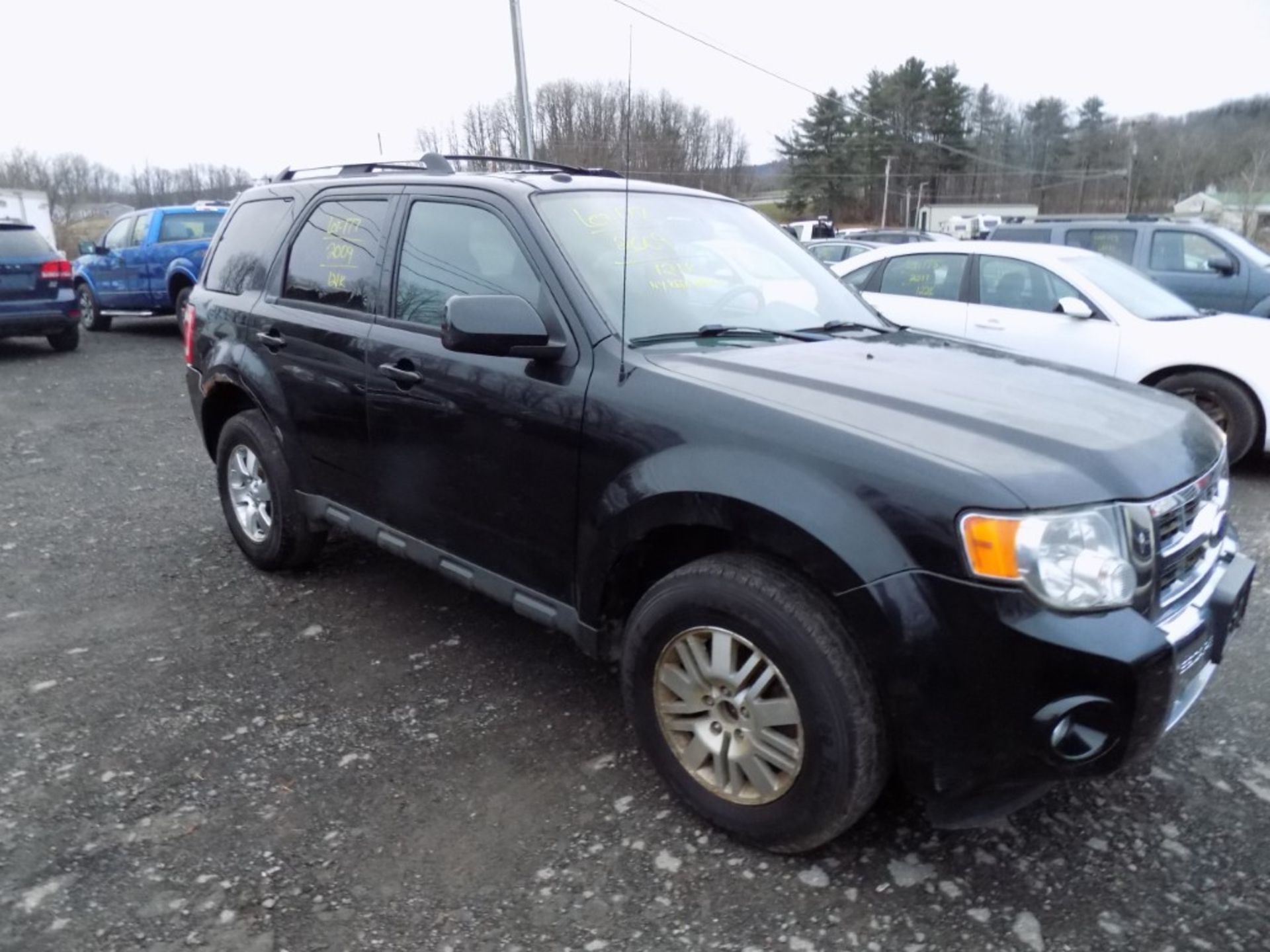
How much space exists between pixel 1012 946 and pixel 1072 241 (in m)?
9.52

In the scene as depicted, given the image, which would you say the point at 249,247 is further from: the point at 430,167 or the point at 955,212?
the point at 955,212

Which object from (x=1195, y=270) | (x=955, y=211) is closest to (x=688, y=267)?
(x=1195, y=270)

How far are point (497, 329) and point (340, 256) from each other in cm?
146

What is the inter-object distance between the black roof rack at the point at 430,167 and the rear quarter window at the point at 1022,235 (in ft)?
23.8

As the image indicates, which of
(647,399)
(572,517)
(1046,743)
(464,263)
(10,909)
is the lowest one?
(10,909)

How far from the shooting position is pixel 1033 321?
6.84 m

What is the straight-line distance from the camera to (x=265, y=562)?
458cm

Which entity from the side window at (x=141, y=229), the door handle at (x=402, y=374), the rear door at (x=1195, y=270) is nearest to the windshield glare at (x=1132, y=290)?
the rear door at (x=1195, y=270)

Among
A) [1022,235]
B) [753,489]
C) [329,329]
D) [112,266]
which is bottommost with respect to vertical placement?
[753,489]

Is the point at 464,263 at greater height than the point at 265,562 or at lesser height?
greater

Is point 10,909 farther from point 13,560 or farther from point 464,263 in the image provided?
point 13,560

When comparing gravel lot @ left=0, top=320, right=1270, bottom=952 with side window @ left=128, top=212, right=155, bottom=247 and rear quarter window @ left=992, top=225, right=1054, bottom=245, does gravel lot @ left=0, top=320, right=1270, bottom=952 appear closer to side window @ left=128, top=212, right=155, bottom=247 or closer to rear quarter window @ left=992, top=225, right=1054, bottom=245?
rear quarter window @ left=992, top=225, right=1054, bottom=245

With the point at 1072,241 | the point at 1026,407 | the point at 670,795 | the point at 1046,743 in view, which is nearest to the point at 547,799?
the point at 670,795

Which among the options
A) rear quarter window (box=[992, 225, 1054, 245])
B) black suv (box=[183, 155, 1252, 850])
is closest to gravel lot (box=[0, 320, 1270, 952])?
black suv (box=[183, 155, 1252, 850])
